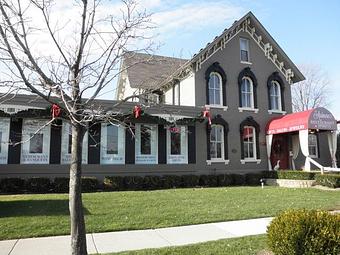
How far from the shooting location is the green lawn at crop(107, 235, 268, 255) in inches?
264

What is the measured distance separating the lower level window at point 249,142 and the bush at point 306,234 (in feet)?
55.7

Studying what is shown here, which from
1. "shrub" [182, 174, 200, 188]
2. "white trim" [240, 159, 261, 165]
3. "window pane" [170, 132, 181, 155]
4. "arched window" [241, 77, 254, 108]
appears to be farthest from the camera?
"arched window" [241, 77, 254, 108]

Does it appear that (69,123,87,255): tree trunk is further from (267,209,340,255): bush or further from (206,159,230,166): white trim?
(206,159,230,166): white trim

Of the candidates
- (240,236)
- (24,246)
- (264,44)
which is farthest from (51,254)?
(264,44)

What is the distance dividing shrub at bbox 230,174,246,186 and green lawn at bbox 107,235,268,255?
43.5 ft

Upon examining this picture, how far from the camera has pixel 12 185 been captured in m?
15.8

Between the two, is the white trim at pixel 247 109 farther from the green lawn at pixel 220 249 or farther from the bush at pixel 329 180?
the green lawn at pixel 220 249

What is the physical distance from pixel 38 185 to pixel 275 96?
1652cm

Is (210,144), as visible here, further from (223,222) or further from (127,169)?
(223,222)

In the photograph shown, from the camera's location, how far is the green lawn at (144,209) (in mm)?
8906

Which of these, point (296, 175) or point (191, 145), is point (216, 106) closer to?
point (191, 145)

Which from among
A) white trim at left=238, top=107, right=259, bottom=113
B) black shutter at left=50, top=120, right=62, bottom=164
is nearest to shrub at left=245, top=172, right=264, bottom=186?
white trim at left=238, top=107, right=259, bottom=113

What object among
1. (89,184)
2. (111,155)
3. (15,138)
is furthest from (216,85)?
(15,138)

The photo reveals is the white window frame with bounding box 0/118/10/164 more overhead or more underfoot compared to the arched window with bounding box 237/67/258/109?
more underfoot
